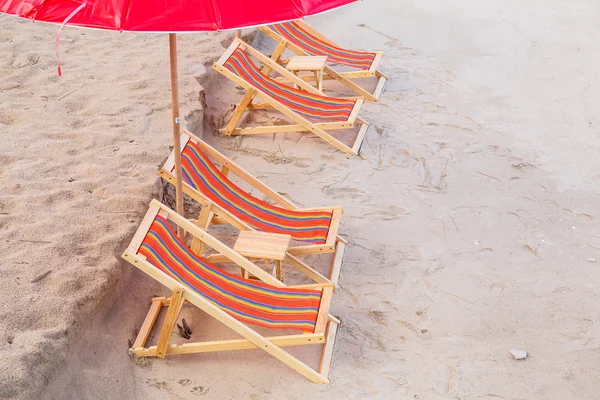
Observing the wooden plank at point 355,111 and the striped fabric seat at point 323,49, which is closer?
the wooden plank at point 355,111

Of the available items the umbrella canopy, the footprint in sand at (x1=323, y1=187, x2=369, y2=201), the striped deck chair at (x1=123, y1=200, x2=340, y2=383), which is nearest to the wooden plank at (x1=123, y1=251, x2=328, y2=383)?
the striped deck chair at (x1=123, y1=200, x2=340, y2=383)

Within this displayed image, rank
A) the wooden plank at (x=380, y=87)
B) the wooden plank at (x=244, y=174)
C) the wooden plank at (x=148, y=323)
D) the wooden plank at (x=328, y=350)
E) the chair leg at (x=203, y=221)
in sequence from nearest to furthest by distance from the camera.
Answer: the wooden plank at (x=328, y=350), the wooden plank at (x=148, y=323), the chair leg at (x=203, y=221), the wooden plank at (x=244, y=174), the wooden plank at (x=380, y=87)

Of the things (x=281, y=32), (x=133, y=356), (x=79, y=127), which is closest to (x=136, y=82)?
(x=79, y=127)

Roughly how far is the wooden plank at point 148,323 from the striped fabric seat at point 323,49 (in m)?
3.61

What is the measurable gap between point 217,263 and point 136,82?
2.35 meters

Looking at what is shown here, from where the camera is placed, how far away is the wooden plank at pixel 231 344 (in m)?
3.51

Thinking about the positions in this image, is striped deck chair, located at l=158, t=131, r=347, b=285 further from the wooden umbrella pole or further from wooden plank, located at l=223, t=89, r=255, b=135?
wooden plank, located at l=223, t=89, r=255, b=135

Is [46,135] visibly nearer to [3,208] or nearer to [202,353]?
[3,208]

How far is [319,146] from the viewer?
5.93 meters

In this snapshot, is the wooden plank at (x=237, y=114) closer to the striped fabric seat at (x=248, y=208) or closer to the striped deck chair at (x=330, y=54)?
the striped deck chair at (x=330, y=54)

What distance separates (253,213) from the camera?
14.5ft

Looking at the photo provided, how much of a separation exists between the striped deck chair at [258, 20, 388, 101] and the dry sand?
0.28 m

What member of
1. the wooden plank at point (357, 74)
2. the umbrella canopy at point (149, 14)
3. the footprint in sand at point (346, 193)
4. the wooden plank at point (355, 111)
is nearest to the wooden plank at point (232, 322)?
the umbrella canopy at point (149, 14)

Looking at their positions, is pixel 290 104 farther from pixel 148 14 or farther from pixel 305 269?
pixel 148 14
